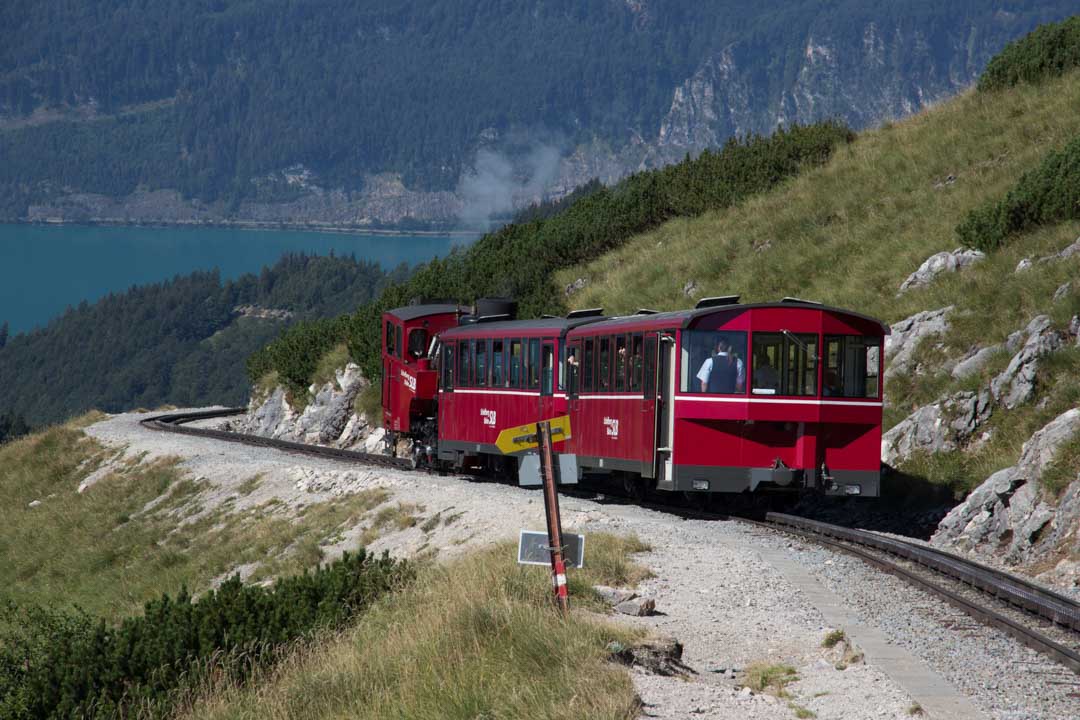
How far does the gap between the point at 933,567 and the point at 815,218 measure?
2366 centimetres

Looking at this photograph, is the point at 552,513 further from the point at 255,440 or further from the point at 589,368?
the point at 255,440

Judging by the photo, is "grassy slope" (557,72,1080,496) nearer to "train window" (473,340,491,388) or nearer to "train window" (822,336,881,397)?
"train window" (822,336,881,397)

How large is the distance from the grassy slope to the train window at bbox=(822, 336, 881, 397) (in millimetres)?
2390

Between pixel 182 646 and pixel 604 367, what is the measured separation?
9.56 meters

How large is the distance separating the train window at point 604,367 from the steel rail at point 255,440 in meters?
10.5

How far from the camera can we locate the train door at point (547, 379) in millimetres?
24422

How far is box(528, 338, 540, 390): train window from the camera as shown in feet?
81.7

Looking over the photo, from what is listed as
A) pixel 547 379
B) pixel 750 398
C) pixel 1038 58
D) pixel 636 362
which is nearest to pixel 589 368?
pixel 547 379

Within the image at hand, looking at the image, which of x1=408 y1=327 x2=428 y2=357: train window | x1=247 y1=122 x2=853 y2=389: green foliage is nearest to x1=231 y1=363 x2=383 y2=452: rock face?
x1=247 y1=122 x2=853 y2=389: green foliage

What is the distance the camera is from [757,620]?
44.1 ft

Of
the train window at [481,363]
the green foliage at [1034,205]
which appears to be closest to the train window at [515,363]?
the train window at [481,363]

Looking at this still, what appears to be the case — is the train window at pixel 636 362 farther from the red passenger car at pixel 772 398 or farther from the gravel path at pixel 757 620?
the gravel path at pixel 757 620

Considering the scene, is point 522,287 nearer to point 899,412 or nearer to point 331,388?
point 331,388

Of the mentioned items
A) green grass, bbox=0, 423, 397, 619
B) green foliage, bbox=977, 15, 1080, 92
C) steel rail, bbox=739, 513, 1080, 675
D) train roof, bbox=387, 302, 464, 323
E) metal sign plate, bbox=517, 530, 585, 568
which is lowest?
green grass, bbox=0, 423, 397, 619
